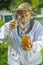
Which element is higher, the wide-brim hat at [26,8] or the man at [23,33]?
the wide-brim hat at [26,8]

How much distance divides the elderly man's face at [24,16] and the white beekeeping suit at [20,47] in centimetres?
7

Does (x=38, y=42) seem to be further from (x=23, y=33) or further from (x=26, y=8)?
(x=26, y=8)

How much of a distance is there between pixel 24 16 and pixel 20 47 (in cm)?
25

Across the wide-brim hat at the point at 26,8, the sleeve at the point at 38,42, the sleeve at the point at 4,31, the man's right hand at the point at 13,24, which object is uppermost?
the wide-brim hat at the point at 26,8

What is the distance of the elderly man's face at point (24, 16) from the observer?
2268 mm

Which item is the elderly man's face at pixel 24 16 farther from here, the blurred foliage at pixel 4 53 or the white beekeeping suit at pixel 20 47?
the blurred foliage at pixel 4 53

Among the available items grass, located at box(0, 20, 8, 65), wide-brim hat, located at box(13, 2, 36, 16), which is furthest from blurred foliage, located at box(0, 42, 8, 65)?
wide-brim hat, located at box(13, 2, 36, 16)

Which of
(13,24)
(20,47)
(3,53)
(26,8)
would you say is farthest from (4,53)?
(26,8)

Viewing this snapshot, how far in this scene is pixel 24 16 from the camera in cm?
227

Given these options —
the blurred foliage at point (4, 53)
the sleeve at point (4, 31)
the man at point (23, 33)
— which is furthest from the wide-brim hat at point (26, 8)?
the blurred foliage at point (4, 53)

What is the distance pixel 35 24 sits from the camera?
2.29m

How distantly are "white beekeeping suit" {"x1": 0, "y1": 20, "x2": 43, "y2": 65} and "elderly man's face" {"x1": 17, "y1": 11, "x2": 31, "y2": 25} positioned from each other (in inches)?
2.8

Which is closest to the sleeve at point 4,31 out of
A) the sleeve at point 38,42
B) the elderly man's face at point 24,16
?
the elderly man's face at point 24,16

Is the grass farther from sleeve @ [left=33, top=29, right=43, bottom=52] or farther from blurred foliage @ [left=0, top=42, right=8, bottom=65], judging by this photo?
sleeve @ [left=33, top=29, right=43, bottom=52]
